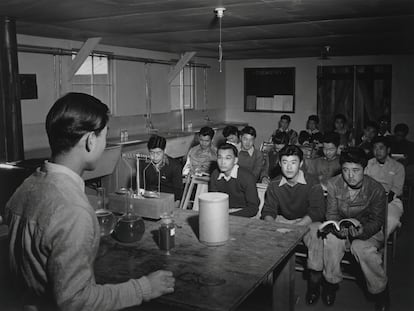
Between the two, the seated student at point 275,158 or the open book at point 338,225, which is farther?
the seated student at point 275,158

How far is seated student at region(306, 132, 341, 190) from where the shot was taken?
4797 mm

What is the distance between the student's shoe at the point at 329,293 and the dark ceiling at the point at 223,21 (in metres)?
2.04

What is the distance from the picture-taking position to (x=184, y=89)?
8.75m

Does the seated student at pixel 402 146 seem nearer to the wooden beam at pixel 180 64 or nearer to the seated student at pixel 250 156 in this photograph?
the seated student at pixel 250 156

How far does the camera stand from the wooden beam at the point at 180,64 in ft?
24.9

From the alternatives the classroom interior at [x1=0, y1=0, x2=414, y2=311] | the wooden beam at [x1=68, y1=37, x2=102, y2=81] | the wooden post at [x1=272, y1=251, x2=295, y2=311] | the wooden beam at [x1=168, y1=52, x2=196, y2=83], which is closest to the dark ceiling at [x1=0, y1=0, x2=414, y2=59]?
the classroom interior at [x1=0, y1=0, x2=414, y2=311]

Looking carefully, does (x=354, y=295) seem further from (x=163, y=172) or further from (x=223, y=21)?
(x=223, y=21)

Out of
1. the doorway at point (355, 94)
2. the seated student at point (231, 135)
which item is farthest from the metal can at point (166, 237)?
the doorway at point (355, 94)

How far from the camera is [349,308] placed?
3193mm

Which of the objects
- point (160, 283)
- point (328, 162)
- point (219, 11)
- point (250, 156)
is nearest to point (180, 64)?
point (250, 156)

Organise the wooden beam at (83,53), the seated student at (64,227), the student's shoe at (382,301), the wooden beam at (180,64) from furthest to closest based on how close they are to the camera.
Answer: the wooden beam at (180,64) → the wooden beam at (83,53) → the student's shoe at (382,301) → the seated student at (64,227)

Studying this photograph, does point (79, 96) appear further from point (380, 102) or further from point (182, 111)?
point (380, 102)

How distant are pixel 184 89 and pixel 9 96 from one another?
5.02 meters

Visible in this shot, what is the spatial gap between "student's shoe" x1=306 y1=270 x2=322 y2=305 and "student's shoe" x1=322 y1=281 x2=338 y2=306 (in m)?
0.04
